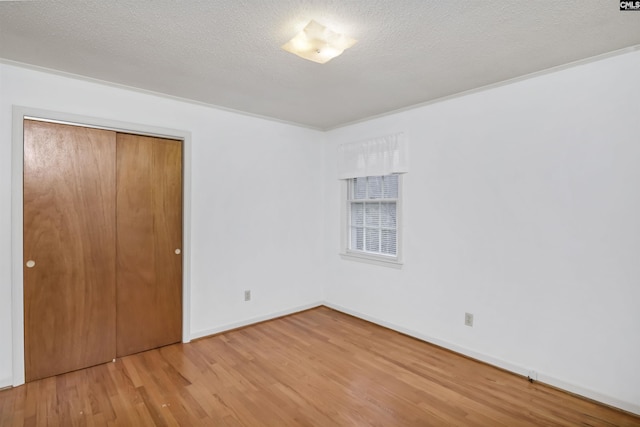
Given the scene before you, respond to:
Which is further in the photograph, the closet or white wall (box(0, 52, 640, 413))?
the closet

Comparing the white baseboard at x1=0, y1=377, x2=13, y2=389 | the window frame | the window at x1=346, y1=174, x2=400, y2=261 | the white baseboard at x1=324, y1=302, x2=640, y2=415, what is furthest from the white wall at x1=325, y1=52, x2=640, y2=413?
the white baseboard at x1=0, y1=377, x2=13, y2=389

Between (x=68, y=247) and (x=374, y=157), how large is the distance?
3.16 metres

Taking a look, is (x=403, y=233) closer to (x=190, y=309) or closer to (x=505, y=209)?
(x=505, y=209)

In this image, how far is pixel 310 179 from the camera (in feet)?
14.7

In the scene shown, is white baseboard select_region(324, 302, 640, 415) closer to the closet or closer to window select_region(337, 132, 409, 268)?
window select_region(337, 132, 409, 268)

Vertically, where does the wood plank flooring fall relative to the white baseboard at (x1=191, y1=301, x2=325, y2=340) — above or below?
below

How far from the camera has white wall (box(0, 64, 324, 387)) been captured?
Result: 250cm

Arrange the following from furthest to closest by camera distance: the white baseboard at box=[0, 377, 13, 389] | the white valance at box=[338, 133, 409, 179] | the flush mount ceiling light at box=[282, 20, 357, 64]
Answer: the white valance at box=[338, 133, 409, 179] < the white baseboard at box=[0, 377, 13, 389] < the flush mount ceiling light at box=[282, 20, 357, 64]

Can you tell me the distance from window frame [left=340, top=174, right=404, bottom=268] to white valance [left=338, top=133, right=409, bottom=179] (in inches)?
5.8

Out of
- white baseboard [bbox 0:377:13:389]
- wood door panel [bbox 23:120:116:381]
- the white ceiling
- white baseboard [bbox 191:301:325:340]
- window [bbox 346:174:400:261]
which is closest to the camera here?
the white ceiling

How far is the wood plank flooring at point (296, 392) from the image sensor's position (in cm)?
215

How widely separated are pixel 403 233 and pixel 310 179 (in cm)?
156

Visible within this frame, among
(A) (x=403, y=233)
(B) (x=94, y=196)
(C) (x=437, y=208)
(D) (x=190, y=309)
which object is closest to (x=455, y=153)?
(C) (x=437, y=208)

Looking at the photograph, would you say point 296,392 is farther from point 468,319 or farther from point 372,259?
point 372,259
